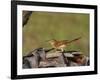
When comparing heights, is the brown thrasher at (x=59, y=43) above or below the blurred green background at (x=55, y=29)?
below

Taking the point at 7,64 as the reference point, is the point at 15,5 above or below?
above

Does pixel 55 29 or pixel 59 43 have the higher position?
pixel 55 29

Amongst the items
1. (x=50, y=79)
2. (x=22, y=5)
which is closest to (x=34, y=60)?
(x=50, y=79)

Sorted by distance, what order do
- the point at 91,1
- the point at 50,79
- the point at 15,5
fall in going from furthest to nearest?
the point at 91,1 → the point at 50,79 → the point at 15,5

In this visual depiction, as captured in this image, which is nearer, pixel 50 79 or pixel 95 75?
pixel 50 79

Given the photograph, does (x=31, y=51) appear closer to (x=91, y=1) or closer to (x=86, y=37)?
(x=86, y=37)

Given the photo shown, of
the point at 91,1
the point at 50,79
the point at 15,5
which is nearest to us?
the point at 15,5

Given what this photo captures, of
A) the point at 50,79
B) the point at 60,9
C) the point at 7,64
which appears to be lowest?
the point at 50,79
